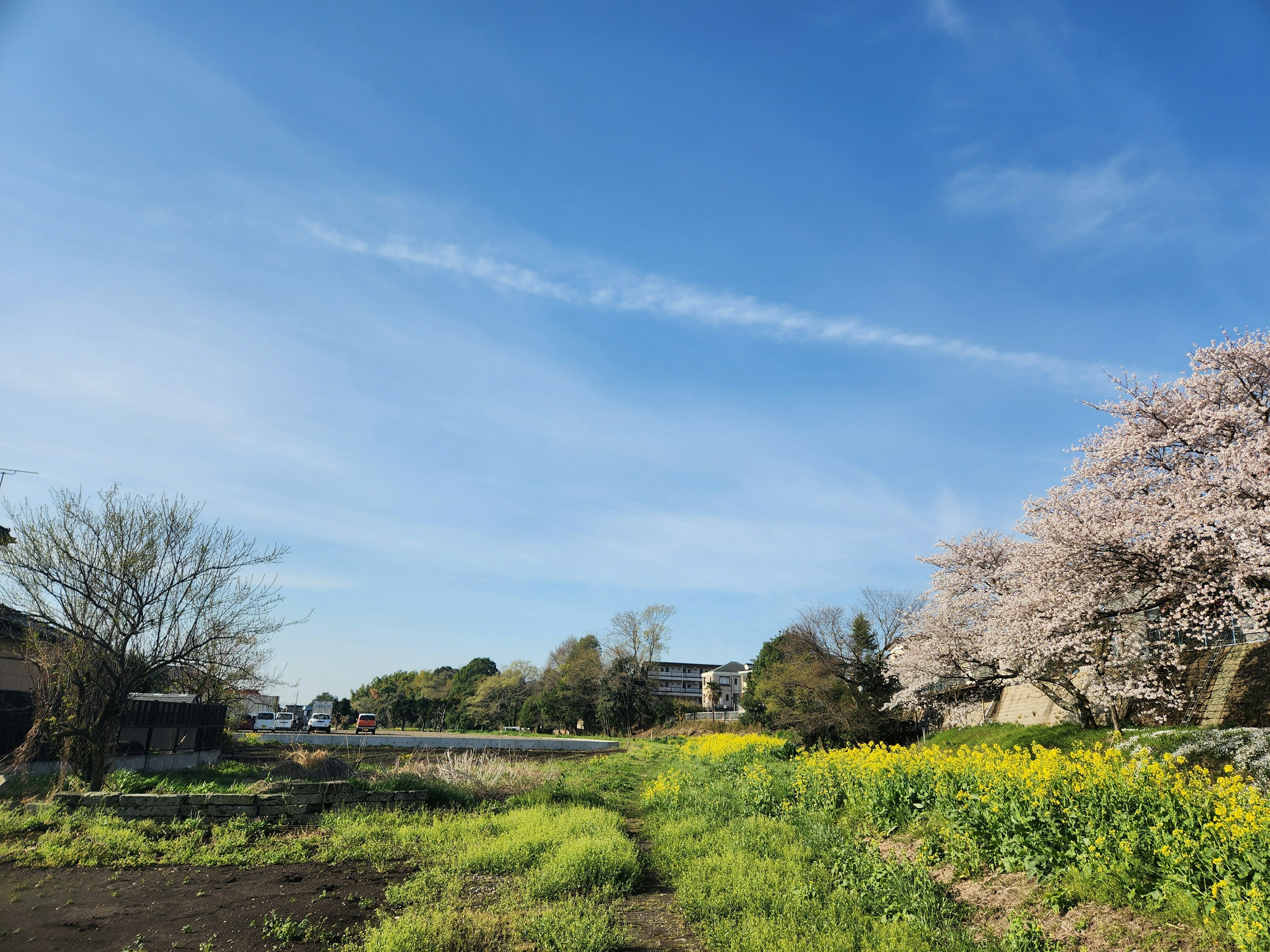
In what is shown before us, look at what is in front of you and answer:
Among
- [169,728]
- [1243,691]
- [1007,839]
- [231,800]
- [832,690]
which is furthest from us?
[832,690]

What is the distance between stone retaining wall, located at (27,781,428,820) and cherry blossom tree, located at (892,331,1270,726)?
16.4 metres

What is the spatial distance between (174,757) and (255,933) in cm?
1908

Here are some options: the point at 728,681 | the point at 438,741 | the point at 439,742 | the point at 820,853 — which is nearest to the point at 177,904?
the point at 820,853

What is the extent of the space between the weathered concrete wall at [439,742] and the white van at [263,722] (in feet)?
17.0

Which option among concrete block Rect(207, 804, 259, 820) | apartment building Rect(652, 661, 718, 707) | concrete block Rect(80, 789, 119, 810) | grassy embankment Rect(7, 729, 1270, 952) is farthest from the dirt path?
apartment building Rect(652, 661, 718, 707)

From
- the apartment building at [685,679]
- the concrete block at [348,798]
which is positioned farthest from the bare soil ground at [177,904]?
the apartment building at [685,679]

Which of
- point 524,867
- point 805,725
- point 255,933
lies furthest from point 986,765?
point 805,725

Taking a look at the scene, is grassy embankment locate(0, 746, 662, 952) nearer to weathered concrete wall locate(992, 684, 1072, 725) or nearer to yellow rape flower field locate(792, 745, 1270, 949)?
yellow rape flower field locate(792, 745, 1270, 949)

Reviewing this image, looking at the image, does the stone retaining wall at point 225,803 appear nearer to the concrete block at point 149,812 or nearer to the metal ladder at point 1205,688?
the concrete block at point 149,812

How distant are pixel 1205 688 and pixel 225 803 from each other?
76.5ft

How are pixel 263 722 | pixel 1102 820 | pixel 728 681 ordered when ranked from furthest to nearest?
pixel 728 681
pixel 263 722
pixel 1102 820

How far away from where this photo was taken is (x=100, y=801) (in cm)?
1139

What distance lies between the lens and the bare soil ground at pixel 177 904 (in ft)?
21.5

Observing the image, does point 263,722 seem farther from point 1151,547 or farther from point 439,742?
point 1151,547
